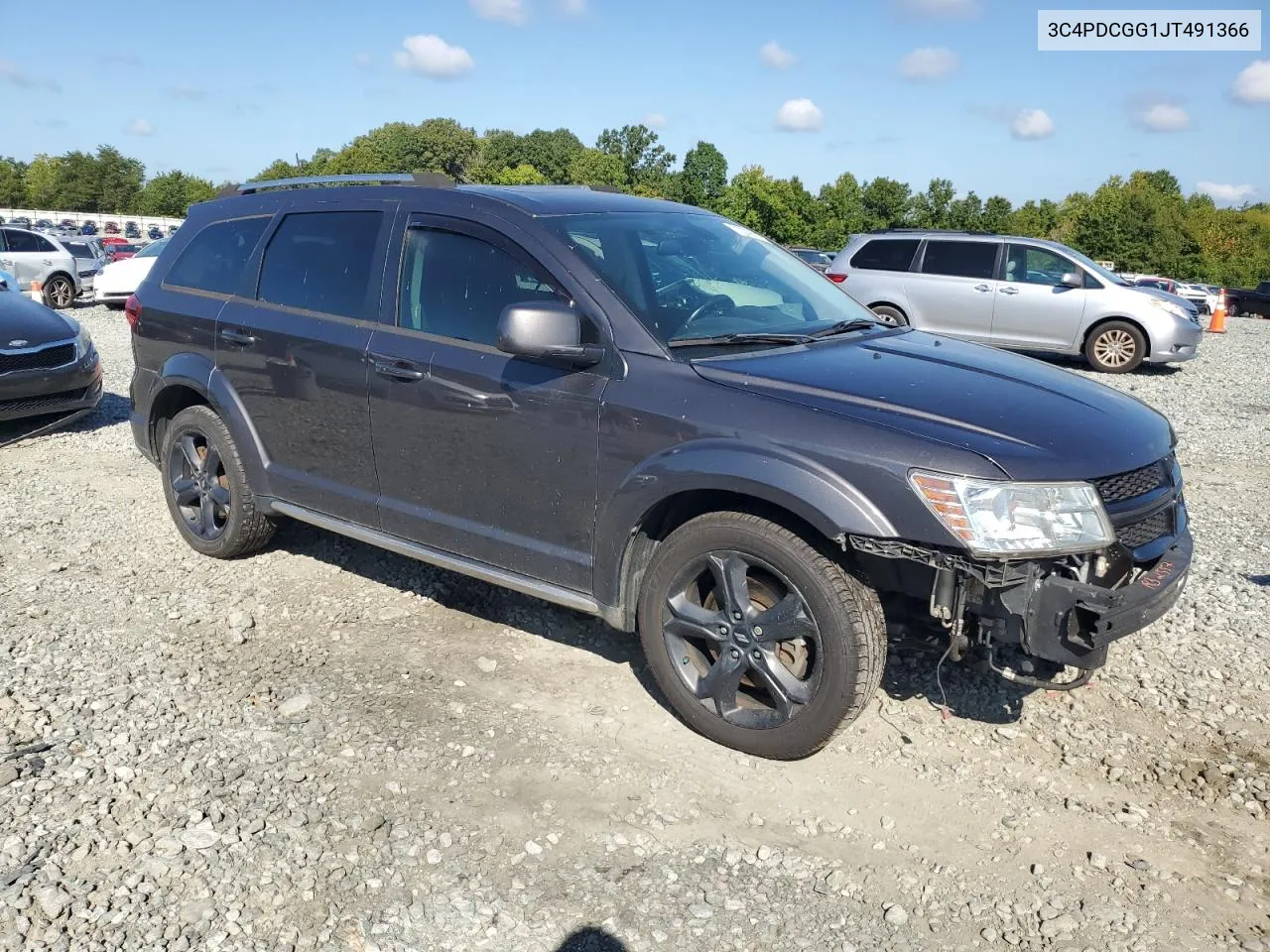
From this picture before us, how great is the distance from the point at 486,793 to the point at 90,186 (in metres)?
114

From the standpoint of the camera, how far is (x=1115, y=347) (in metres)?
13.8

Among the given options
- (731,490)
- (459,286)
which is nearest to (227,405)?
(459,286)

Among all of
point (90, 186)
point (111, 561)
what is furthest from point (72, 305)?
point (90, 186)

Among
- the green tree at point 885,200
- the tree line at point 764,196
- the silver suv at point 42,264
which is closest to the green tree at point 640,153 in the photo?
the tree line at point 764,196

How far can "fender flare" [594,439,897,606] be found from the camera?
315cm

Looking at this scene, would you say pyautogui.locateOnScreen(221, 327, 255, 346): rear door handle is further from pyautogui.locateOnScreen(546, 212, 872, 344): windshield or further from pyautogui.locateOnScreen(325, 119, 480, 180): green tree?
pyautogui.locateOnScreen(325, 119, 480, 180): green tree

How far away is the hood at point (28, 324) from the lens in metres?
8.09

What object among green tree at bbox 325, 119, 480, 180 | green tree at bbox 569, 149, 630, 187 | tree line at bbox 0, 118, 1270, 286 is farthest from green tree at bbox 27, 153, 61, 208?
green tree at bbox 569, 149, 630, 187

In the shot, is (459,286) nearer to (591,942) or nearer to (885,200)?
(591,942)

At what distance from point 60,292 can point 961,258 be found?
17425mm

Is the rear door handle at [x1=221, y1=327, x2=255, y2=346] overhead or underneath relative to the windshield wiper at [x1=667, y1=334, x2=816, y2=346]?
underneath

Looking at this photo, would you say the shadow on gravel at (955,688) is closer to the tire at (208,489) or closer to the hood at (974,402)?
→ the hood at (974,402)

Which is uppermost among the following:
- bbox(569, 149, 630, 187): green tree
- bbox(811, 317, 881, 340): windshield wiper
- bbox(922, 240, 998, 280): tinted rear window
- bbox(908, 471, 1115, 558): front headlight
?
bbox(569, 149, 630, 187): green tree

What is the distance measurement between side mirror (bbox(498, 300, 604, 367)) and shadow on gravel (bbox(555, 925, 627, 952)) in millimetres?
1881
